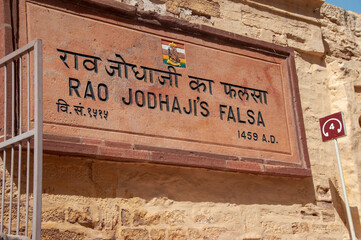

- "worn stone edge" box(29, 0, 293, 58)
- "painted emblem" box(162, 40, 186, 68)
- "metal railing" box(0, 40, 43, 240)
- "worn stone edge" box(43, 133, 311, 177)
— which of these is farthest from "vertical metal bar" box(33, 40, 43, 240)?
"painted emblem" box(162, 40, 186, 68)

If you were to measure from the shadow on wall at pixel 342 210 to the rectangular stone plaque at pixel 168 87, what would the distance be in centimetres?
46

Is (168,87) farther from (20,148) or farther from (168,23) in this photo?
(20,148)

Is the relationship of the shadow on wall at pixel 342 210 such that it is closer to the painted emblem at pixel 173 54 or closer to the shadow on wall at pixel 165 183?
the shadow on wall at pixel 165 183

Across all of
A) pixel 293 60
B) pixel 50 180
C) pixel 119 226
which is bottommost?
pixel 119 226

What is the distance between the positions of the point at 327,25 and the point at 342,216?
6.56ft

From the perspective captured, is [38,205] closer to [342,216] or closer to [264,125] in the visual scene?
[264,125]

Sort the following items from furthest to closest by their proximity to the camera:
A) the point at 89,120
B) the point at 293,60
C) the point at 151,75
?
the point at 293,60 → the point at 151,75 → the point at 89,120

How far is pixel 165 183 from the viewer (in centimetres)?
408

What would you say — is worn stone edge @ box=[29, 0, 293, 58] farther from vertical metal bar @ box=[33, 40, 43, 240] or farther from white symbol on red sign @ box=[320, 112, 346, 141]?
vertical metal bar @ box=[33, 40, 43, 240]

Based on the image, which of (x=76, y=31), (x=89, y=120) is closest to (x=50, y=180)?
(x=89, y=120)

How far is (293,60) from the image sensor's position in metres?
5.27

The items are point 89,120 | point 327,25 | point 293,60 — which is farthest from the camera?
point 327,25

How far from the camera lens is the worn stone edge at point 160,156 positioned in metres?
3.61

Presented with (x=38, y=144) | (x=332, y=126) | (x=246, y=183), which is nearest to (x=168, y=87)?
(x=246, y=183)
